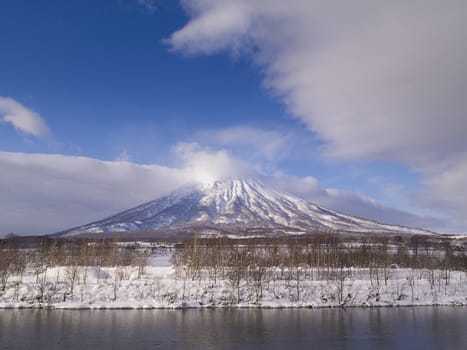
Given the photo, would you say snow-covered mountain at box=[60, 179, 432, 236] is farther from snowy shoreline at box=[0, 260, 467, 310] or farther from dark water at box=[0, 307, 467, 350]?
dark water at box=[0, 307, 467, 350]

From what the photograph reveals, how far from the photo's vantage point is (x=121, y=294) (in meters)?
29.5

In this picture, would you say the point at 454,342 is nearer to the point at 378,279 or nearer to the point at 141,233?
the point at 378,279

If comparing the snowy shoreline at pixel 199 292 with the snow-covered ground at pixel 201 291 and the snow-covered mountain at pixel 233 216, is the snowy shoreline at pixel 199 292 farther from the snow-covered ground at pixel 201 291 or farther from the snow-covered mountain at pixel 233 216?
the snow-covered mountain at pixel 233 216

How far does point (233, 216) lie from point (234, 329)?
11124 centimetres

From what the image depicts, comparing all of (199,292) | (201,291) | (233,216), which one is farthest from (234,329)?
(233,216)

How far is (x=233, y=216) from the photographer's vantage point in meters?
132

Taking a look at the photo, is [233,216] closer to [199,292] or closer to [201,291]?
[201,291]

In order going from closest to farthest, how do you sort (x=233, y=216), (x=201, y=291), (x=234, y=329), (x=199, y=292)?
1. (x=234, y=329)
2. (x=199, y=292)
3. (x=201, y=291)
4. (x=233, y=216)

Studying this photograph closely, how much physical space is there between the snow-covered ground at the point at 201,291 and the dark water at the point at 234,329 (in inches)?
88.1

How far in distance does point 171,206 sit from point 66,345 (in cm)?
13308

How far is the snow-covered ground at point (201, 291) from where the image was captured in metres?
28.7

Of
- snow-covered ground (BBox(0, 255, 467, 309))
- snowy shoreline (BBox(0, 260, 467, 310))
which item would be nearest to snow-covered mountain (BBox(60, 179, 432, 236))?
snow-covered ground (BBox(0, 255, 467, 309))

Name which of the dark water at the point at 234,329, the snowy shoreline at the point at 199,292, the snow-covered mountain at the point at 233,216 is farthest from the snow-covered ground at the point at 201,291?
the snow-covered mountain at the point at 233,216

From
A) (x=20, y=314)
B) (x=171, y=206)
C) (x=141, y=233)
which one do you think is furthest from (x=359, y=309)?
(x=171, y=206)
